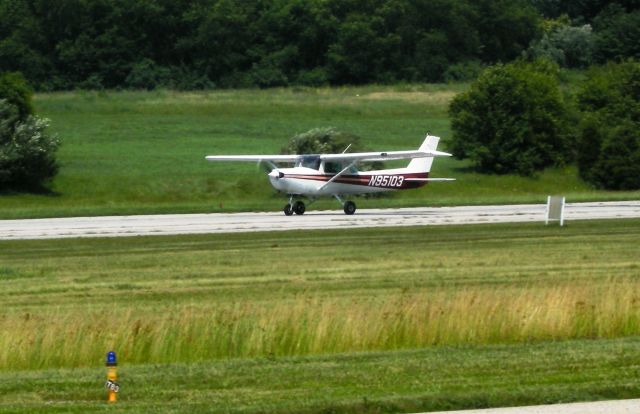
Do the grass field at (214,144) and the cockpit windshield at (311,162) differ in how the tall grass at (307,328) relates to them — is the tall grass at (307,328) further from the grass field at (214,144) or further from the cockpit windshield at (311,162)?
the grass field at (214,144)

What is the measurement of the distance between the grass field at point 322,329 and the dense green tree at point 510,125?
31.6m

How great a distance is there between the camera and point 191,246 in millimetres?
31781

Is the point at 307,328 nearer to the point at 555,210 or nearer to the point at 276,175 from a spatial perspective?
the point at 555,210

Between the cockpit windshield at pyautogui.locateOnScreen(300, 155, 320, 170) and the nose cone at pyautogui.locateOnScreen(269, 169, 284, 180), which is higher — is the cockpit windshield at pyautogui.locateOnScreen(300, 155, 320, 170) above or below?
above

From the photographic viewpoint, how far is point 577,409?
1151cm

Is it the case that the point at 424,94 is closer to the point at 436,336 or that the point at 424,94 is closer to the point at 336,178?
the point at 336,178

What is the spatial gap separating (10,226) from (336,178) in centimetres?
1148

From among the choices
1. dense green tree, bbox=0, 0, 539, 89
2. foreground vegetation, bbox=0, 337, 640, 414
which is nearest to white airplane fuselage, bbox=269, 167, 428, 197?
foreground vegetation, bbox=0, 337, 640, 414

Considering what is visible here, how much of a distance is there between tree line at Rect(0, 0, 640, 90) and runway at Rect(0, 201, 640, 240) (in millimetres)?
45093

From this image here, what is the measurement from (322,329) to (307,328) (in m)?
0.23

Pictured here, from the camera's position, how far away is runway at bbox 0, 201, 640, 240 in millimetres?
36656

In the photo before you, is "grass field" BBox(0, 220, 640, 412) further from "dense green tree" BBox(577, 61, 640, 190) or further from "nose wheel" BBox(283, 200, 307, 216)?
"dense green tree" BBox(577, 61, 640, 190)

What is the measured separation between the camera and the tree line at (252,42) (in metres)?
88.8

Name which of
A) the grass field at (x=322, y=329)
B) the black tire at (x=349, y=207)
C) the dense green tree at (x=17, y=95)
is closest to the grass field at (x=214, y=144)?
the dense green tree at (x=17, y=95)
